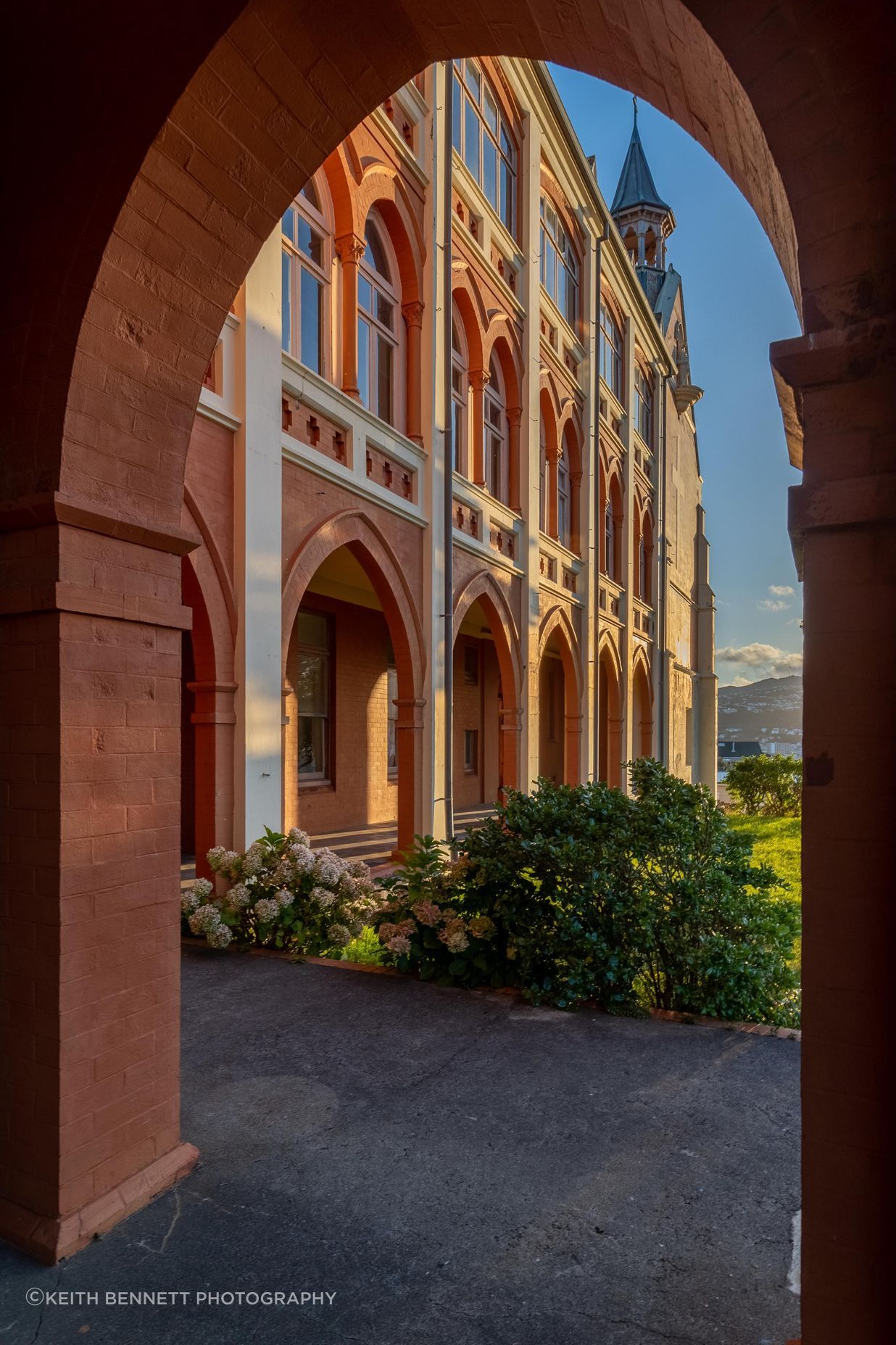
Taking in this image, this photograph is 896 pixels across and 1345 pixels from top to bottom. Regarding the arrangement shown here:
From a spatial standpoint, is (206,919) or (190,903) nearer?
(206,919)

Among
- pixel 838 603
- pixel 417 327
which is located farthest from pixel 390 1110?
pixel 417 327

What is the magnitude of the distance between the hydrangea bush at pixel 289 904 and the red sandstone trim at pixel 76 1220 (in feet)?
10.3

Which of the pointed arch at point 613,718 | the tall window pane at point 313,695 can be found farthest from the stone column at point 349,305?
the pointed arch at point 613,718

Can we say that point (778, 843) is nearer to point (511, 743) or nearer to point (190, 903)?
point (511, 743)

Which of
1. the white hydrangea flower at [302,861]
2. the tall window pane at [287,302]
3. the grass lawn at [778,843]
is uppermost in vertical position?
the tall window pane at [287,302]

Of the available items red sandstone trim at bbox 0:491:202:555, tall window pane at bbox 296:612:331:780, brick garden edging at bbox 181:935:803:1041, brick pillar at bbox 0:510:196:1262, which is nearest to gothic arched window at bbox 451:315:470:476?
tall window pane at bbox 296:612:331:780

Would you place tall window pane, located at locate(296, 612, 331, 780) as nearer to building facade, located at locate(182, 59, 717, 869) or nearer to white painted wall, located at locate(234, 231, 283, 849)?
building facade, located at locate(182, 59, 717, 869)

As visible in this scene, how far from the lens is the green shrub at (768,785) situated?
1945 centimetres

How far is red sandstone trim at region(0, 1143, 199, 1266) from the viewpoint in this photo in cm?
256

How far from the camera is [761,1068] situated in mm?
3867

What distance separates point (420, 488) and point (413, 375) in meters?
1.49

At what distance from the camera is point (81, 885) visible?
8.88 ft

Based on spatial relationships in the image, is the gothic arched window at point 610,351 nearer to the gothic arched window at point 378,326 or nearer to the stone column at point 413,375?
the stone column at point 413,375

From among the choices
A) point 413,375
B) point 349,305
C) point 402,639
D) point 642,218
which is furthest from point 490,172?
point 642,218
